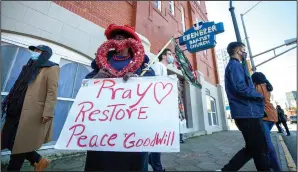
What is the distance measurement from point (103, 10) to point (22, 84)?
3789mm

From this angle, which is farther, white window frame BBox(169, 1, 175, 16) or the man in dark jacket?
white window frame BBox(169, 1, 175, 16)

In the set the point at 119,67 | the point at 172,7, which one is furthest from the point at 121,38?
the point at 172,7

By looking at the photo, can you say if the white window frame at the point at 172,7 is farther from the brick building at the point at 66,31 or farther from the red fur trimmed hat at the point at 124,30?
the red fur trimmed hat at the point at 124,30

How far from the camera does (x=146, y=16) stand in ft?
24.0

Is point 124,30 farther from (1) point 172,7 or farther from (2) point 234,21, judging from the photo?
(1) point 172,7

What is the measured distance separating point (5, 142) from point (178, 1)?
37.7 feet

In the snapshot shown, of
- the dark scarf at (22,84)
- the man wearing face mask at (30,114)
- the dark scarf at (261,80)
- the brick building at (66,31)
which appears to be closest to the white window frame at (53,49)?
the brick building at (66,31)

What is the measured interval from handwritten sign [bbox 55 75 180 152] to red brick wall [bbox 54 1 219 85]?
4.02 meters

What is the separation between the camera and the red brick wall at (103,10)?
4.72m

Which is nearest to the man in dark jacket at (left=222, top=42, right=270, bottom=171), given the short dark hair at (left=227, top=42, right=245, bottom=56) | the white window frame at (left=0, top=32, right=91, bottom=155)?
the short dark hair at (left=227, top=42, right=245, bottom=56)

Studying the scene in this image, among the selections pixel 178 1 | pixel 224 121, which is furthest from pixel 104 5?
pixel 224 121

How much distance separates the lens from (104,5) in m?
5.52

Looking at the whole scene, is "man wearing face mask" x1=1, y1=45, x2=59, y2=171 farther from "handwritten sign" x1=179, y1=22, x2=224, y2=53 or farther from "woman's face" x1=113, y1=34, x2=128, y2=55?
"handwritten sign" x1=179, y1=22, x2=224, y2=53

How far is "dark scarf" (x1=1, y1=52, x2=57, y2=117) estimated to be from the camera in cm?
237
